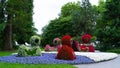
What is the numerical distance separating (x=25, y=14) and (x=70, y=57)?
26.8 metres

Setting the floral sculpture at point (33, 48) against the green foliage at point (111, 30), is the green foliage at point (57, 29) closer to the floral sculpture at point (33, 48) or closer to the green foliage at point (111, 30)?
the green foliage at point (111, 30)

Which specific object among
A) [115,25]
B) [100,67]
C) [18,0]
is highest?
[18,0]

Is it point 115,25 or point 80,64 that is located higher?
point 115,25

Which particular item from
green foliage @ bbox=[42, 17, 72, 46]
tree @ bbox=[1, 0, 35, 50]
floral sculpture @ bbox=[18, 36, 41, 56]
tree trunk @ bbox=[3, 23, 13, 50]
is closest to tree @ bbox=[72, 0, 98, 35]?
tree @ bbox=[1, 0, 35, 50]

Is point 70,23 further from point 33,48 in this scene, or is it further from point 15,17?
point 33,48

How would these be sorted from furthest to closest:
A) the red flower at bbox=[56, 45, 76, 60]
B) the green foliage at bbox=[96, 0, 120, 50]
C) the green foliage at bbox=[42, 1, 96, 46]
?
the green foliage at bbox=[42, 1, 96, 46]
the green foliage at bbox=[96, 0, 120, 50]
the red flower at bbox=[56, 45, 76, 60]

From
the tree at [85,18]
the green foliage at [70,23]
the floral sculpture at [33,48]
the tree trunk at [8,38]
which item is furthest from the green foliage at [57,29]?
the floral sculpture at [33,48]

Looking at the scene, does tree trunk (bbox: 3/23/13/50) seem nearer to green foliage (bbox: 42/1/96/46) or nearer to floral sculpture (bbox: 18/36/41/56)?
green foliage (bbox: 42/1/96/46)

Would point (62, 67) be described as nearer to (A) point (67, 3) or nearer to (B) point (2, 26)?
(B) point (2, 26)

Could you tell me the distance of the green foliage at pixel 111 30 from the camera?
133 ft

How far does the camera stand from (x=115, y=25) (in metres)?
42.2

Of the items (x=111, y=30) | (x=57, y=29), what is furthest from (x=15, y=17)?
(x=57, y=29)

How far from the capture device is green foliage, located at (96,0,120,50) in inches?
1596

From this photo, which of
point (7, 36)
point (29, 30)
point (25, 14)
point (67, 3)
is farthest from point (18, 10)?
point (67, 3)
